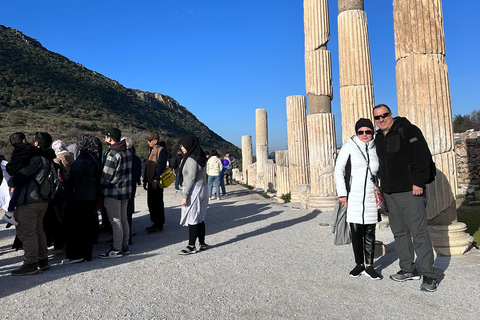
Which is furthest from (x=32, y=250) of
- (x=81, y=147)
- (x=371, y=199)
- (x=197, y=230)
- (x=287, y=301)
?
(x=371, y=199)

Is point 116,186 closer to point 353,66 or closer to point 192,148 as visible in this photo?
point 192,148

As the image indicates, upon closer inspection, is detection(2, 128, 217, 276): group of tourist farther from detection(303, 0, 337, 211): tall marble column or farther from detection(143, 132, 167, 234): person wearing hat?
detection(303, 0, 337, 211): tall marble column

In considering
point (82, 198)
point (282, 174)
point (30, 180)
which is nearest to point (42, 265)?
point (82, 198)

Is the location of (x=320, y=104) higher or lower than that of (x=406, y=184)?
higher

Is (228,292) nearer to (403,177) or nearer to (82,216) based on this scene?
(403,177)

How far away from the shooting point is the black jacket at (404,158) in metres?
3.86

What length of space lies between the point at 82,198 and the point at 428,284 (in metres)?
4.28

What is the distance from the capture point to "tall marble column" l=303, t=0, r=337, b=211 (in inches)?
358

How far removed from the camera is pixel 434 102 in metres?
5.06

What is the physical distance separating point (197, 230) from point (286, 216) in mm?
3738

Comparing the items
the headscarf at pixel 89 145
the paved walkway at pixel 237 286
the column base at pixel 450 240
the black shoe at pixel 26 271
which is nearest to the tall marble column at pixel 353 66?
the paved walkway at pixel 237 286

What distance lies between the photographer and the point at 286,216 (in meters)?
8.72

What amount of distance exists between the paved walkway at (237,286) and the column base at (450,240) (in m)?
0.16

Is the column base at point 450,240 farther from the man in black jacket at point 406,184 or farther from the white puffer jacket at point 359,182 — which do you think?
the white puffer jacket at point 359,182
